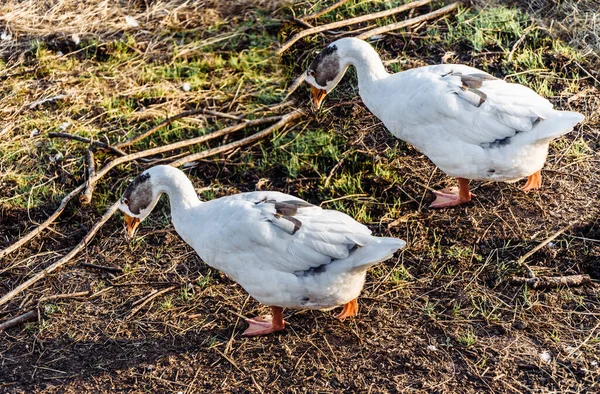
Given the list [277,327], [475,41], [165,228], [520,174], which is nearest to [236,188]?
[165,228]

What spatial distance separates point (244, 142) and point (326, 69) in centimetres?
87

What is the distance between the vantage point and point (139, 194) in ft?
15.6

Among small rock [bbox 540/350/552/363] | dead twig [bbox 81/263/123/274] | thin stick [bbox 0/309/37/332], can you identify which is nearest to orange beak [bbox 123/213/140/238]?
dead twig [bbox 81/263/123/274]

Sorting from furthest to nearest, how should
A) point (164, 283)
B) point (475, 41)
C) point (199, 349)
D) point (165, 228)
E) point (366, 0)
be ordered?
point (366, 0)
point (475, 41)
point (165, 228)
point (164, 283)
point (199, 349)

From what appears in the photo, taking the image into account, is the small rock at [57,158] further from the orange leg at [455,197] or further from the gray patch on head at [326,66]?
the orange leg at [455,197]

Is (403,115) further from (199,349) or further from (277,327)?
(199,349)

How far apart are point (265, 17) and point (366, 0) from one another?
980 millimetres

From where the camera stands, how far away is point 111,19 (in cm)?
753

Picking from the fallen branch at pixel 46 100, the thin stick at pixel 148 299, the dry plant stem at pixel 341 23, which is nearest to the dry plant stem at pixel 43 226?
the thin stick at pixel 148 299

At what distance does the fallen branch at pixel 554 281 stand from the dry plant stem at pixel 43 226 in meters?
3.13

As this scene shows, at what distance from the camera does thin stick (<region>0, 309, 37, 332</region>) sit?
474 centimetres

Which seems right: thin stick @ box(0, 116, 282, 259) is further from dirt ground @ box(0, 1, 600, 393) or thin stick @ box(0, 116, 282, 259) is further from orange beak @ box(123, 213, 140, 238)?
orange beak @ box(123, 213, 140, 238)

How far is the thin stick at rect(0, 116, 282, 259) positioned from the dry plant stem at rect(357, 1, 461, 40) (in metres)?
1.29

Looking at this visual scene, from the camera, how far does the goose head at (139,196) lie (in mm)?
4742
